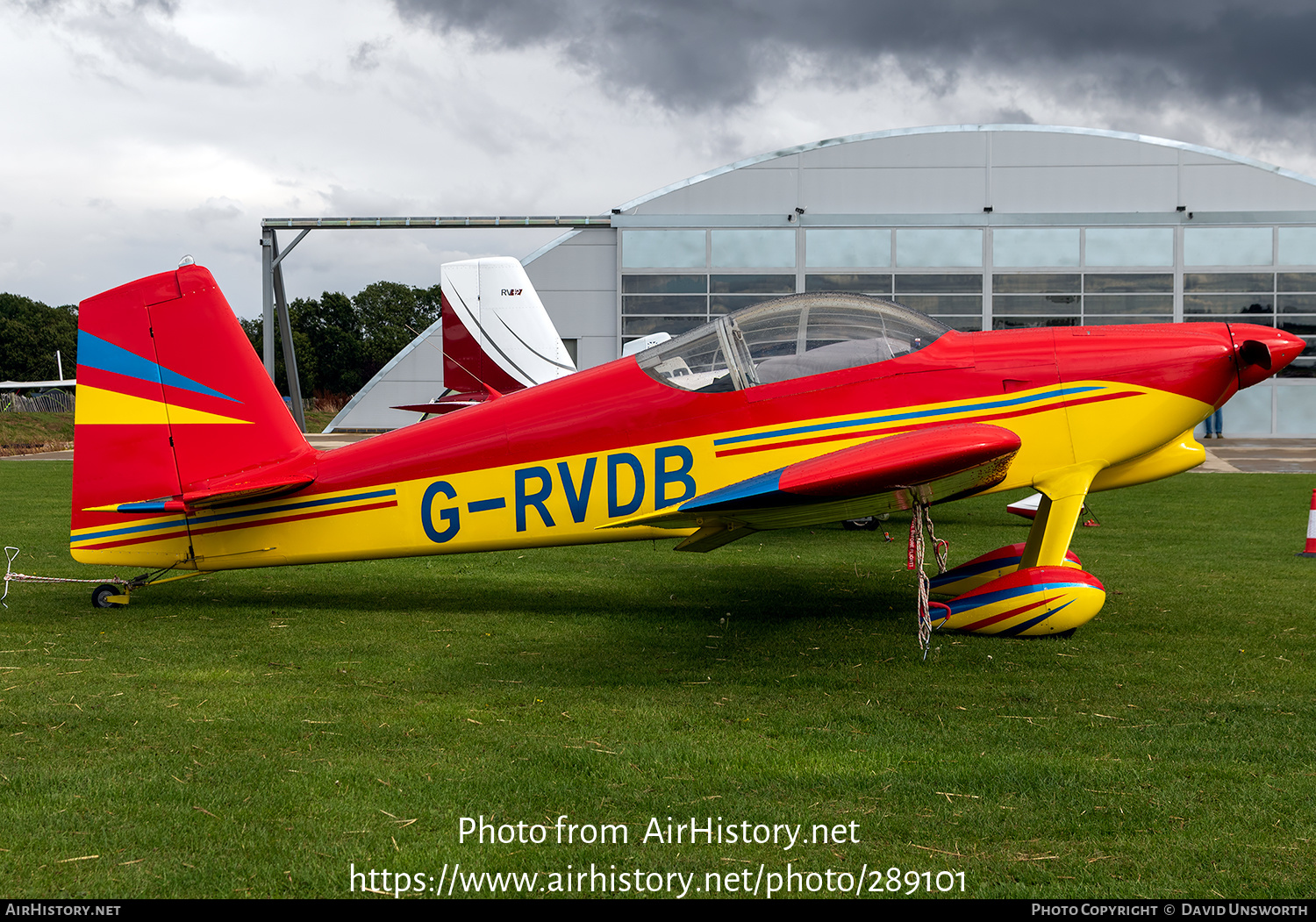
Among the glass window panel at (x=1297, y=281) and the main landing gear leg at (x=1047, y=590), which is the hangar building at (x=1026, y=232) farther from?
the main landing gear leg at (x=1047, y=590)

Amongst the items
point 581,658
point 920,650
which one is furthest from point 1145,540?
point 581,658

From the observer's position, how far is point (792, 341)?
622 centimetres

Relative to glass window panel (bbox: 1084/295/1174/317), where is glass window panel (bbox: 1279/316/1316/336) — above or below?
below

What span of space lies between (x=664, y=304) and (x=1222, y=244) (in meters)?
18.2

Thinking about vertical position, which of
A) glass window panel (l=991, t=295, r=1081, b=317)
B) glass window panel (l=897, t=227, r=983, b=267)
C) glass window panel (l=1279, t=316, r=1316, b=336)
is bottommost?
glass window panel (l=1279, t=316, r=1316, b=336)

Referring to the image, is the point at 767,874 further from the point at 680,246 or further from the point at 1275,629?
the point at 680,246

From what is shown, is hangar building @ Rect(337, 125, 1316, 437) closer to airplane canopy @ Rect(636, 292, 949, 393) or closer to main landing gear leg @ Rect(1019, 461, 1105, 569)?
airplane canopy @ Rect(636, 292, 949, 393)

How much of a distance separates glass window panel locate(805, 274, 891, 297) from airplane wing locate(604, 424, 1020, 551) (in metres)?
26.3

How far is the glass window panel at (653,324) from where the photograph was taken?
3172 cm

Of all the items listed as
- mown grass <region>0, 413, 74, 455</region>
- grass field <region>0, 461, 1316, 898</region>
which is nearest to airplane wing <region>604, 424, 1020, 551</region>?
grass field <region>0, 461, 1316, 898</region>

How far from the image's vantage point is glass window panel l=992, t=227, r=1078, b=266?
1228 inches

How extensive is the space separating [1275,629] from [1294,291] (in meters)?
30.9

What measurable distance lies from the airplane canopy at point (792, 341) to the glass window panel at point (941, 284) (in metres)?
26.1

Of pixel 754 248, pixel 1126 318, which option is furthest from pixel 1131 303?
pixel 754 248
